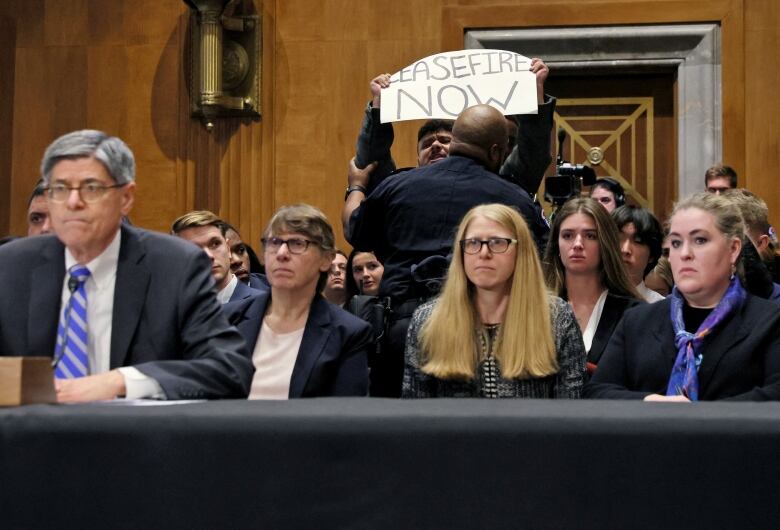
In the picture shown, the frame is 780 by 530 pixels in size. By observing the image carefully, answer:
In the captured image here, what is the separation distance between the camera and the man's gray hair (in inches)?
107

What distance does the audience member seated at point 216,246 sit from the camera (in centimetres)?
498

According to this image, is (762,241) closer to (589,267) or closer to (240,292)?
(589,267)

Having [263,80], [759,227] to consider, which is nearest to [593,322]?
[759,227]

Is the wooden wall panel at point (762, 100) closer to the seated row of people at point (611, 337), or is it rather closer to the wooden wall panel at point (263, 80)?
the wooden wall panel at point (263, 80)

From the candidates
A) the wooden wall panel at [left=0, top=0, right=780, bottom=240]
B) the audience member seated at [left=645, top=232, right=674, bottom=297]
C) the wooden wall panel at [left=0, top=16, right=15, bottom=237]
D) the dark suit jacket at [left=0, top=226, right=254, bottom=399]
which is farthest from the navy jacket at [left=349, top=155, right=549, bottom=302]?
the wooden wall panel at [left=0, top=16, right=15, bottom=237]

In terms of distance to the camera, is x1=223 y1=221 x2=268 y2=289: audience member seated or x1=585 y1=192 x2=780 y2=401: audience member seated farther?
x1=223 y1=221 x2=268 y2=289: audience member seated

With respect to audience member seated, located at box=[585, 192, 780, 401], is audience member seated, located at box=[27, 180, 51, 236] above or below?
above

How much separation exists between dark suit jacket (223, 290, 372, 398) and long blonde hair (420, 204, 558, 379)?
0.39 meters

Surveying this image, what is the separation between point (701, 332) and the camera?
3.24 metres

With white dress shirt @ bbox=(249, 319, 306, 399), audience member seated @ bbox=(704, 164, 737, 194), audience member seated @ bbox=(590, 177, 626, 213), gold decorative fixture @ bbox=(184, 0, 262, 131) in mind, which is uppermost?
gold decorative fixture @ bbox=(184, 0, 262, 131)

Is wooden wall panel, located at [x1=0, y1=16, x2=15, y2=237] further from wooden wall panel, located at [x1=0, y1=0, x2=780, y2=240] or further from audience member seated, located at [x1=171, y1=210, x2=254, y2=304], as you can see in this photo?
audience member seated, located at [x1=171, y1=210, x2=254, y2=304]

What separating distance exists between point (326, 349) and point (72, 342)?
1.26 meters

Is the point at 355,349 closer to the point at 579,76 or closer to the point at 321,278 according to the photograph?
the point at 321,278

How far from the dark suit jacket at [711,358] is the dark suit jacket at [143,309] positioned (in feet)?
3.72
